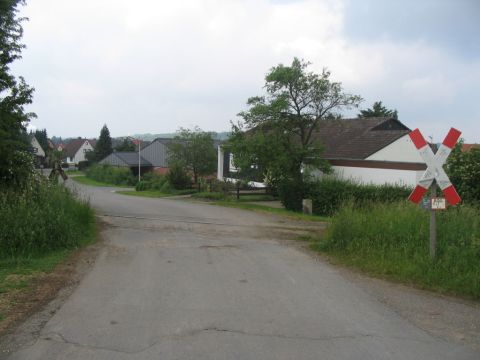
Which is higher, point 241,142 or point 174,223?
point 241,142

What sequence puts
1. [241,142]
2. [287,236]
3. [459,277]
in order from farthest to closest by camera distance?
1. [241,142]
2. [287,236]
3. [459,277]

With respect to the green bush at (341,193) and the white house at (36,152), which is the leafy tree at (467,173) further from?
the white house at (36,152)

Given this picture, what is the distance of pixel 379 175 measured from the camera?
91.1ft

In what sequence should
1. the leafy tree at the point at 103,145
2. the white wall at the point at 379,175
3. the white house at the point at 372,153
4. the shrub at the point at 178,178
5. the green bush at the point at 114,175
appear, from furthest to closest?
the leafy tree at the point at 103,145
the green bush at the point at 114,175
the shrub at the point at 178,178
the white house at the point at 372,153
the white wall at the point at 379,175

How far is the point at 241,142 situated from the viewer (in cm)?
2647

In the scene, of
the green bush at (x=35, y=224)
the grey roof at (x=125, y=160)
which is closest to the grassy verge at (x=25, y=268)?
the green bush at (x=35, y=224)

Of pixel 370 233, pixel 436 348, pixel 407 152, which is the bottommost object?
pixel 436 348

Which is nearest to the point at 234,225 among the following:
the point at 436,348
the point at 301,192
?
the point at 301,192

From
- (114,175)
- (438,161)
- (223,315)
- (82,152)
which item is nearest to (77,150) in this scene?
(82,152)

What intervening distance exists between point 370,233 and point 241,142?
669 inches

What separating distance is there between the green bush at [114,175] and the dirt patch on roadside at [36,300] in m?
59.7

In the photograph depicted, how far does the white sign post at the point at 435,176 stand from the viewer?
25.9 feet

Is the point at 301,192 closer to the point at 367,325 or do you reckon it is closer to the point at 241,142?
the point at 241,142

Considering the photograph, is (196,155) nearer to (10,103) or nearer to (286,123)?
(286,123)
